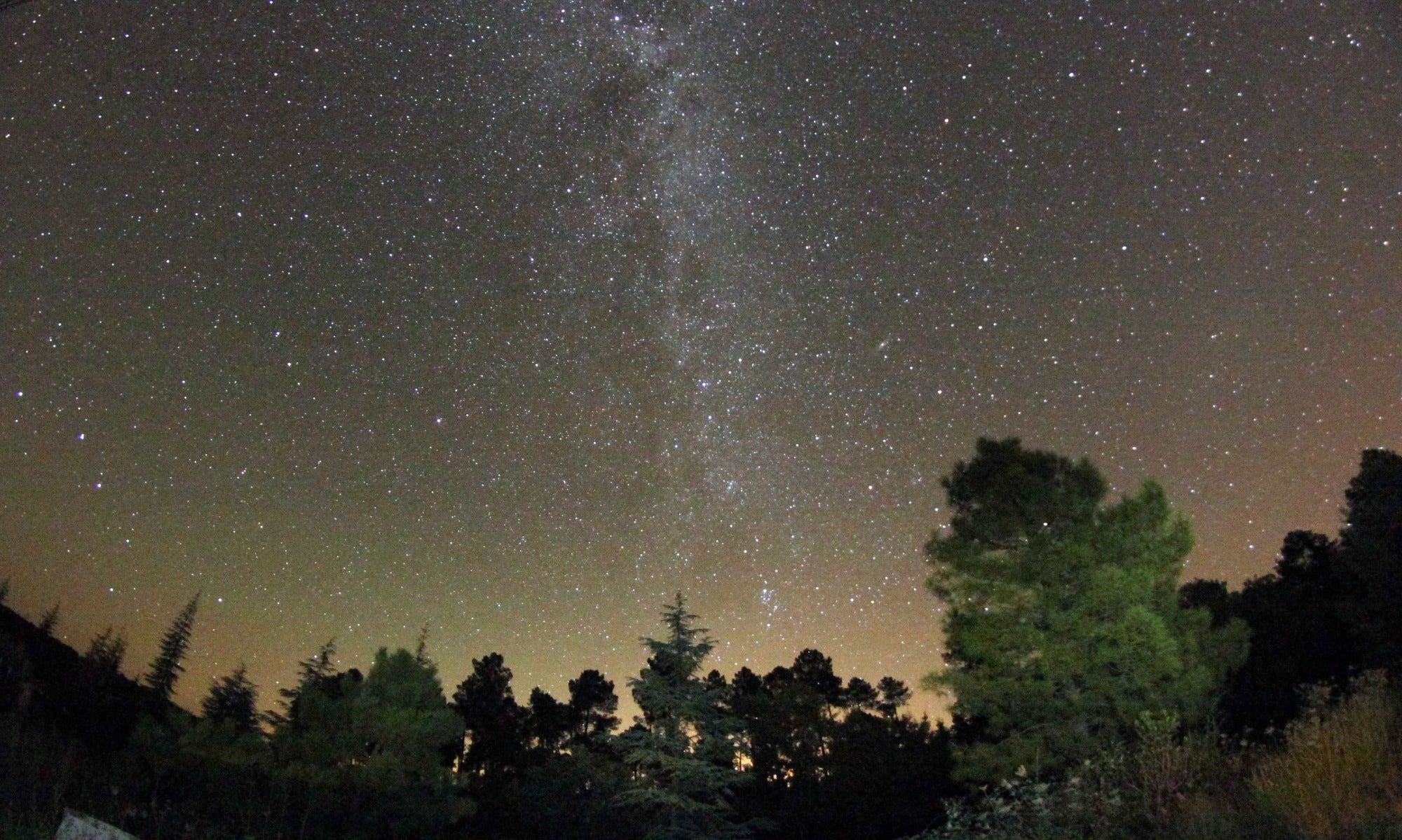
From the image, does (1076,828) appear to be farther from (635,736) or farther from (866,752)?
(866,752)

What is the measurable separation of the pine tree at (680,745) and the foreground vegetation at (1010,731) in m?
0.07

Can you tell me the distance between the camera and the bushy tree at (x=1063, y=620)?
15062 mm

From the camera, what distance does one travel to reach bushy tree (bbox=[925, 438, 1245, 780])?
15062 mm

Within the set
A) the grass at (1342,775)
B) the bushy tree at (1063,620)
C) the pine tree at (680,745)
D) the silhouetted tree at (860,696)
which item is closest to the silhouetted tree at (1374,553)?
the bushy tree at (1063,620)

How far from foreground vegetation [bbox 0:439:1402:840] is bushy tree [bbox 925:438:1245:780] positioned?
0.04 meters

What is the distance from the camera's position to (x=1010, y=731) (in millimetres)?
15945

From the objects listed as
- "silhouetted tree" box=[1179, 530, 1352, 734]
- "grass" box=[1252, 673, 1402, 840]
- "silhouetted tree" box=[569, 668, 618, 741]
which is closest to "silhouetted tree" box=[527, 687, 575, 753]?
"silhouetted tree" box=[569, 668, 618, 741]

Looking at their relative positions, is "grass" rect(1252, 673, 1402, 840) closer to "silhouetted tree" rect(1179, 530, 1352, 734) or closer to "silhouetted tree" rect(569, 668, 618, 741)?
"silhouetted tree" rect(1179, 530, 1352, 734)

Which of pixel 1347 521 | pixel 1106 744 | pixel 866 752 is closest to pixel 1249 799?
pixel 1106 744

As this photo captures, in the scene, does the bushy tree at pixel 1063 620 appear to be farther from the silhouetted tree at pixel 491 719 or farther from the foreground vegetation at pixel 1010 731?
the silhouetted tree at pixel 491 719

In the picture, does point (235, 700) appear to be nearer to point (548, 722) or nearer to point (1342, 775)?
point (548, 722)

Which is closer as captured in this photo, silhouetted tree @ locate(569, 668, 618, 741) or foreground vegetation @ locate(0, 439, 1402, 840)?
foreground vegetation @ locate(0, 439, 1402, 840)

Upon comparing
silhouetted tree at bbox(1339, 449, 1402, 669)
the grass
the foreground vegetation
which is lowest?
the grass

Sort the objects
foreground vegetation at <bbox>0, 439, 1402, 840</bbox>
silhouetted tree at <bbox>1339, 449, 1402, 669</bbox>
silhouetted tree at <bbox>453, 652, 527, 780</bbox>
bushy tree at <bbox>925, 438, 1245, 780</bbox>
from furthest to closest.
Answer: silhouetted tree at <bbox>453, 652, 527, 780</bbox> → silhouetted tree at <bbox>1339, 449, 1402, 669</bbox> → bushy tree at <bbox>925, 438, 1245, 780</bbox> → foreground vegetation at <bbox>0, 439, 1402, 840</bbox>
